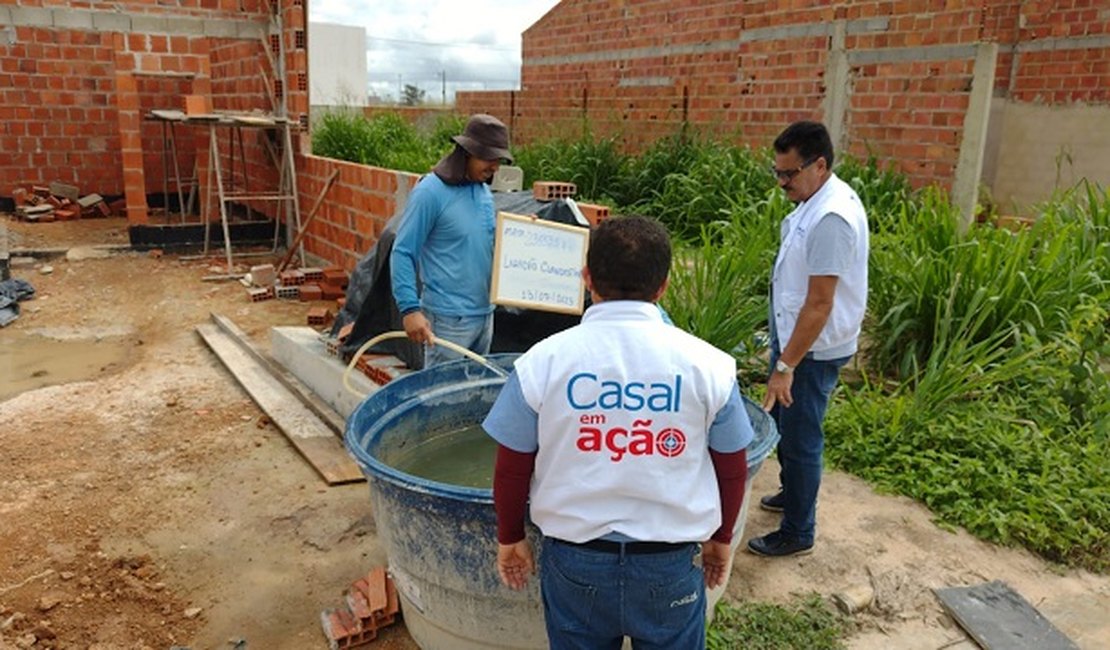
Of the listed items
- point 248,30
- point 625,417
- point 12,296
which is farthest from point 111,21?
point 625,417

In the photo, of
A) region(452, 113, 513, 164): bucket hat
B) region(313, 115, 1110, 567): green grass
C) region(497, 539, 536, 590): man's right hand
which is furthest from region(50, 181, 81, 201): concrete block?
region(497, 539, 536, 590): man's right hand

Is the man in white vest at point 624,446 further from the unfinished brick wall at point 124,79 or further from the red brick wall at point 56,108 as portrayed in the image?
the red brick wall at point 56,108

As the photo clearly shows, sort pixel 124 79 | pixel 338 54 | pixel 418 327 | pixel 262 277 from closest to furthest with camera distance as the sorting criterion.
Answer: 1. pixel 418 327
2. pixel 262 277
3. pixel 124 79
4. pixel 338 54

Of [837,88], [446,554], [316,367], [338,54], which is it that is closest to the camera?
[446,554]

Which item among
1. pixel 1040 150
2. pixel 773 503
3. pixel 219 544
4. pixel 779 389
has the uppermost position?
pixel 1040 150

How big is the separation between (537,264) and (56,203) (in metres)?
10.2

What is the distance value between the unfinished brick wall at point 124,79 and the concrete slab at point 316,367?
4.14 metres

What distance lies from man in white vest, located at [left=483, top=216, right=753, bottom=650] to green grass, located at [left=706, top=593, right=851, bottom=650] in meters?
1.01

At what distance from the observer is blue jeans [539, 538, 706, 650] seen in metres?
1.74

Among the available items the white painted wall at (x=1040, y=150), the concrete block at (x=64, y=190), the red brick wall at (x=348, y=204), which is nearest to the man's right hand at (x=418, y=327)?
the red brick wall at (x=348, y=204)

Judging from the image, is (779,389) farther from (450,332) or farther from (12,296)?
(12,296)

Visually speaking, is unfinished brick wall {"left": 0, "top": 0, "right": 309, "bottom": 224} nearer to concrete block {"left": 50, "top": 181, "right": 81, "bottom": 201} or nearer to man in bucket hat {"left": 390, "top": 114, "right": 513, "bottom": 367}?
concrete block {"left": 50, "top": 181, "right": 81, "bottom": 201}

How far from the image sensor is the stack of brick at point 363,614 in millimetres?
2822

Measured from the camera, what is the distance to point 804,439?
10.2 feet
